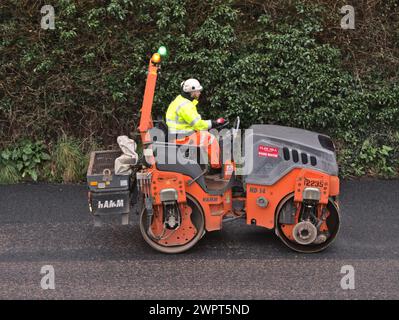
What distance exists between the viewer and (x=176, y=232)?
676 centimetres

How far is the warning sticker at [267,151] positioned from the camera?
6.61 metres

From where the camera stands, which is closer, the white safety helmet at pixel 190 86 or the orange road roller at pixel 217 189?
the orange road roller at pixel 217 189

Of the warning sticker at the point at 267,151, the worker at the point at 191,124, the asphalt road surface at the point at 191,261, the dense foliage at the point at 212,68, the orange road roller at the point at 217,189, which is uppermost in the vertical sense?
the dense foliage at the point at 212,68

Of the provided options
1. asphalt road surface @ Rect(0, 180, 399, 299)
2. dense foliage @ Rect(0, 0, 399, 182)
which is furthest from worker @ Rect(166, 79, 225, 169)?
dense foliage @ Rect(0, 0, 399, 182)

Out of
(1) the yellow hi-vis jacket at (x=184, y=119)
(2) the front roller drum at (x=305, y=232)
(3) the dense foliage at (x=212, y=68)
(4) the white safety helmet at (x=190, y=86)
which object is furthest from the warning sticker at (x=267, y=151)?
(3) the dense foliage at (x=212, y=68)

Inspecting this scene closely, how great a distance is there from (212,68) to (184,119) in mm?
2451

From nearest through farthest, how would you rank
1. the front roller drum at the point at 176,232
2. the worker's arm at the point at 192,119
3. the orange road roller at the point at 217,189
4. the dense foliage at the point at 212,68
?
the orange road roller at the point at 217,189 < the front roller drum at the point at 176,232 < the worker's arm at the point at 192,119 < the dense foliage at the point at 212,68

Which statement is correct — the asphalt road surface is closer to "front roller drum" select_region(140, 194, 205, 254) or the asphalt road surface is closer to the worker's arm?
"front roller drum" select_region(140, 194, 205, 254)

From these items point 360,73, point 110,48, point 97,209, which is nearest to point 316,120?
point 360,73

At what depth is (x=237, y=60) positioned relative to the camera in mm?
9328

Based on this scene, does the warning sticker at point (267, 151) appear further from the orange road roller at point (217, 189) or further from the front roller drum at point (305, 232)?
the front roller drum at point (305, 232)

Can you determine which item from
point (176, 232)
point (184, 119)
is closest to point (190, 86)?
point (184, 119)

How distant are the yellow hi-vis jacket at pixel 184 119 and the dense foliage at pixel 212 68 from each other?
2344mm

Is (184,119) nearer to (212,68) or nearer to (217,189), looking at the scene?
(217,189)
